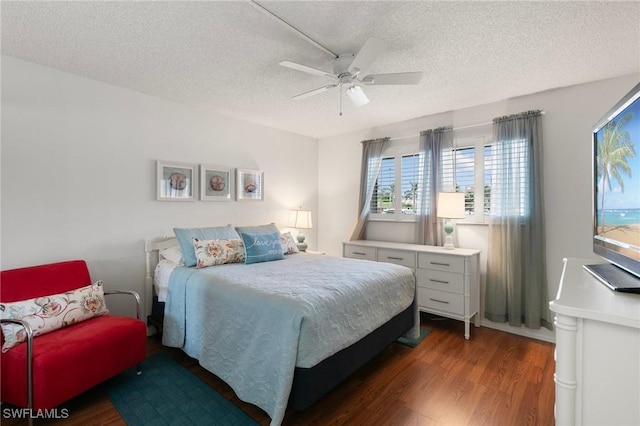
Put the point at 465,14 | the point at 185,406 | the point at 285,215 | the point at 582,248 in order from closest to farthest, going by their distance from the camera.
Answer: the point at 465,14, the point at 185,406, the point at 582,248, the point at 285,215

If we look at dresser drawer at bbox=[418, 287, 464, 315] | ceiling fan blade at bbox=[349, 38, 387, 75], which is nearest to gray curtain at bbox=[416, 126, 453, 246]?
dresser drawer at bbox=[418, 287, 464, 315]

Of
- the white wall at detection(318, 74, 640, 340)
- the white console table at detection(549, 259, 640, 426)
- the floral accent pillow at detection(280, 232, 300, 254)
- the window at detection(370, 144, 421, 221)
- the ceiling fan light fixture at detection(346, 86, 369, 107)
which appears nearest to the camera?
the white console table at detection(549, 259, 640, 426)

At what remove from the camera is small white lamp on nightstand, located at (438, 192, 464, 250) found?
333 cm

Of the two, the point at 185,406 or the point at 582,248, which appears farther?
the point at 582,248

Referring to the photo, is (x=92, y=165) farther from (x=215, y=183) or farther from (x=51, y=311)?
(x=51, y=311)

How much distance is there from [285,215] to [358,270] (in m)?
2.17

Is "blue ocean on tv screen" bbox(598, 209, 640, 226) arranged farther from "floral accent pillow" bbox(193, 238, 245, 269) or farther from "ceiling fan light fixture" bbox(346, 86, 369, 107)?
"floral accent pillow" bbox(193, 238, 245, 269)

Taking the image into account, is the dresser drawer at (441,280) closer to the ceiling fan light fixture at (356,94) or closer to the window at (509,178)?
the window at (509,178)

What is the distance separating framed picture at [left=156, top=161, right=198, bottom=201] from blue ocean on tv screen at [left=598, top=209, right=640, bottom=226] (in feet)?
11.8

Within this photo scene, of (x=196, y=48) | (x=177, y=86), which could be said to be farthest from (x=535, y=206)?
(x=177, y=86)

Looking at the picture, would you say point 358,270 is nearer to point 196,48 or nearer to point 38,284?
point 196,48

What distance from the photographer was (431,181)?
3748 mm

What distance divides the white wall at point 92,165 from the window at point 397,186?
2167mm

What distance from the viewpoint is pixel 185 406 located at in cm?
196
